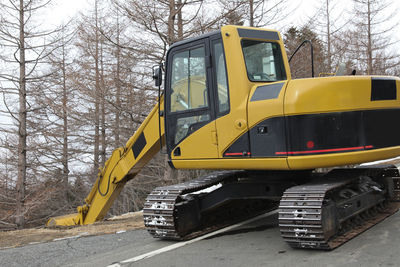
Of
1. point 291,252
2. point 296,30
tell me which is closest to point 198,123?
point 291,252

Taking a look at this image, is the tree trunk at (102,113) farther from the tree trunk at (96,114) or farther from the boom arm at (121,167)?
the boom arm at (121,167)

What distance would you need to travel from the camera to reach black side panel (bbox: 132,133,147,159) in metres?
7.67

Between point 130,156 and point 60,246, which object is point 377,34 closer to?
point 130,156

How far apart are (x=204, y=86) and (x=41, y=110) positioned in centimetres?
1288

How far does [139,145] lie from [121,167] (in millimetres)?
861

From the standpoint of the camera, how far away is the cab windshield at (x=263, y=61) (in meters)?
5.48

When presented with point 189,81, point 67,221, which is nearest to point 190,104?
point 189,81

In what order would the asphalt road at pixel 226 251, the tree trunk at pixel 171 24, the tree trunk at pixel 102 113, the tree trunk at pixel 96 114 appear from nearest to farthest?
the asphalt road at pixel 226 251
the tree trunk at pixel 171 24
the tree trunk at pixel 102 113
the tree trunk at pixel 96 114

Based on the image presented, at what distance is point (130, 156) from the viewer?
8.12 metres

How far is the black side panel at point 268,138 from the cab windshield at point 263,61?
2.37 feet

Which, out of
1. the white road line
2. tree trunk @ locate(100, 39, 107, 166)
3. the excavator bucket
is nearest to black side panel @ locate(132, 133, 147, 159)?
the white road line

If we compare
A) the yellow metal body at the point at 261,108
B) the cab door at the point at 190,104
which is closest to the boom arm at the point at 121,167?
the cab door at the point at 190,104

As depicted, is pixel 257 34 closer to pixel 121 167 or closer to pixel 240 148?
pixel 240 148

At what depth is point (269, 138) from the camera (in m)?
4.98
